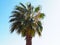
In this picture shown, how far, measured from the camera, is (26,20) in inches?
1204

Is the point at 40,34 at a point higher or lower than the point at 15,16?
lower

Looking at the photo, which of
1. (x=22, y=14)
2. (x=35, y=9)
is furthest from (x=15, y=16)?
(x=35, y=9)

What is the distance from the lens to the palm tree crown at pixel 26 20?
30312 mm

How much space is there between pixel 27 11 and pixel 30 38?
4.01m

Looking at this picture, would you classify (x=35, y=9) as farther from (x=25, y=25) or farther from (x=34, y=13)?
(x=25, y=25)

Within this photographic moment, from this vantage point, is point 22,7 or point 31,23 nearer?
point 31,23

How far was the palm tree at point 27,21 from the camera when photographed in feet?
99.3

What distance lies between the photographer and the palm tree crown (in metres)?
30.3

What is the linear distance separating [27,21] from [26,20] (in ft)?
0.70

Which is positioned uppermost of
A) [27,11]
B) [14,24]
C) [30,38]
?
[27,11]

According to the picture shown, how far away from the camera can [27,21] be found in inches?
1201

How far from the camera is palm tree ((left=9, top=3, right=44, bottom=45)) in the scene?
3028cm

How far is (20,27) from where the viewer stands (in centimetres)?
3048

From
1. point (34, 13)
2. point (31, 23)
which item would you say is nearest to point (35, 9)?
point (34, 13)
